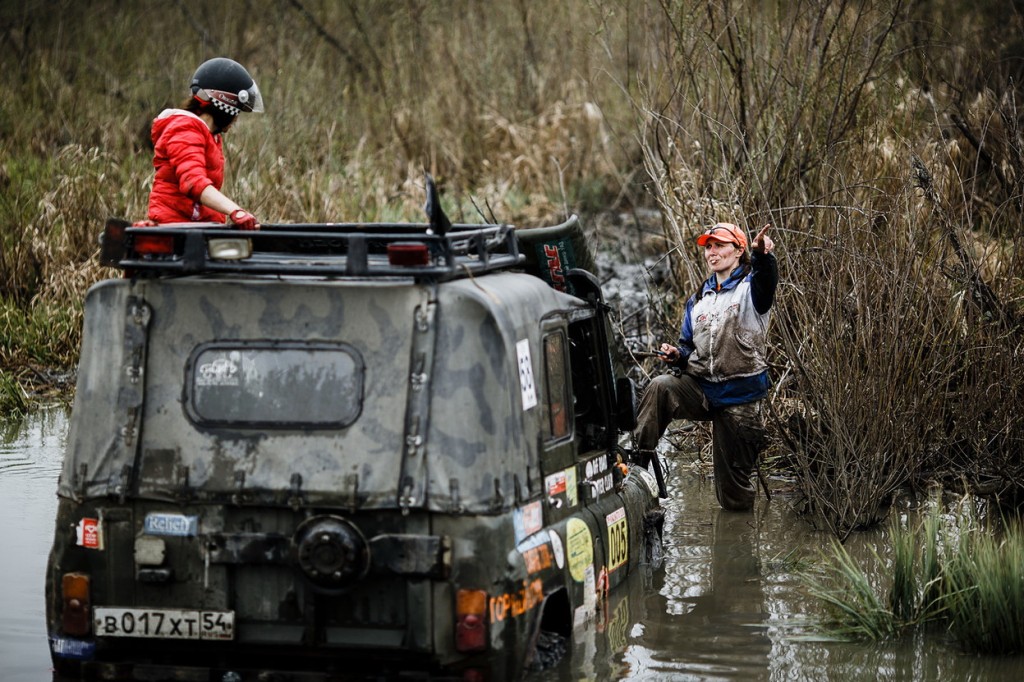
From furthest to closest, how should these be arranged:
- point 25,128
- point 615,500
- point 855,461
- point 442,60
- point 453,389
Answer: point 442,60
point 25,128
point 855,461
point 615,500
point 453,389

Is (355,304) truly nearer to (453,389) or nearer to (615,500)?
(453,389)

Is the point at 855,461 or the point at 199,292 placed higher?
the point at 199,292

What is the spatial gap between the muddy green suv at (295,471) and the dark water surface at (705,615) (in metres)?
1.13

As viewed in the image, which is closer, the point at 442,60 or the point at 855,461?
the point at 855,461

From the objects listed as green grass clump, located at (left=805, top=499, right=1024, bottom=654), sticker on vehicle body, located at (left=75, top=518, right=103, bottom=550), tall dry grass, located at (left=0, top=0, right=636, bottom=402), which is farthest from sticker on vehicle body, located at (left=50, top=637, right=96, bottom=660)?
tall dry grass, located at (left=0, top=0, right=636, bottom=402)

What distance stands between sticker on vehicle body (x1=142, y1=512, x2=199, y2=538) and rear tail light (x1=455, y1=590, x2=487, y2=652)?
1.10m

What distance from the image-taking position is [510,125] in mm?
19047

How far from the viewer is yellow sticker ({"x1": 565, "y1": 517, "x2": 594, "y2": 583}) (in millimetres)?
6352

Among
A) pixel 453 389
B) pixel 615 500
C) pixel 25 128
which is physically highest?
pixel 25 128

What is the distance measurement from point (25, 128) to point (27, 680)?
486 inches

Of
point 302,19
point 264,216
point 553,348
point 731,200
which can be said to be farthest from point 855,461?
point 302,19

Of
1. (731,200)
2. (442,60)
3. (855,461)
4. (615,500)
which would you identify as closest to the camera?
(615,500)

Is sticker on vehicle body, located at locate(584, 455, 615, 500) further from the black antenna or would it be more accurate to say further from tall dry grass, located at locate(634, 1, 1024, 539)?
tall dry grass, located at locate(634, 1, 1024, 539)

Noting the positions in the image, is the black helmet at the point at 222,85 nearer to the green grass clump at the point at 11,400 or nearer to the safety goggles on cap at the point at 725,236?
the safety goggles on cap at the point at 725,236
